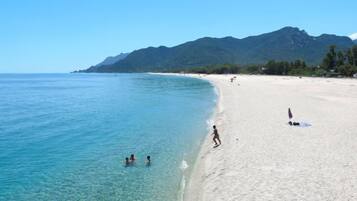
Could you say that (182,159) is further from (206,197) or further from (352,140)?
(352,140)

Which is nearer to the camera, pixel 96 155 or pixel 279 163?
pixel 279 163

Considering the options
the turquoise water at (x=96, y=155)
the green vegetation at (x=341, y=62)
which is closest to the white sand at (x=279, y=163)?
the turquoise water at (x=96, y=155)

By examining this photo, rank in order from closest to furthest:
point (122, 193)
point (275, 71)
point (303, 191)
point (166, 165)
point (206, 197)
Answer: point (303, 191)
point (206, 197)
point (122, 193)
point (166, 165)
point (275, 71)

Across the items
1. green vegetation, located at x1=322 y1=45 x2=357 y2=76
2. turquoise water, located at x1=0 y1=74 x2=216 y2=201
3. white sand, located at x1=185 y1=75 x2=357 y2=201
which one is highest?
green vegetation, located at x1=322 y1=45 x2=357 y2=76

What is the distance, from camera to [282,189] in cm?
1461

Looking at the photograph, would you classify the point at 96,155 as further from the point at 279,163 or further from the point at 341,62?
the point at 341,62

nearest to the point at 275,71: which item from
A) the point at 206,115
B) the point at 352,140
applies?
the point at 206,115

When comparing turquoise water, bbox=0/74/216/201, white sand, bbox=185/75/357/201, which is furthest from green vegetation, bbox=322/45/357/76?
white sand, bbox=185/75/357/201

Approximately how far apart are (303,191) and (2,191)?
13920mm

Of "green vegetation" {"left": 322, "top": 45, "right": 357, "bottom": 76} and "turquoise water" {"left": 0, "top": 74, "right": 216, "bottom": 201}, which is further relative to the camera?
"green vegetation" {"left": 322, "top": 45, "right": 357, "bottom": 76}

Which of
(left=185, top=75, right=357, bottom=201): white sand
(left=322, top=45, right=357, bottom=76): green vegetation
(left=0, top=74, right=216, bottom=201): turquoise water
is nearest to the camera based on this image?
(left=185, top=75, right=357, bottom=201): white sand

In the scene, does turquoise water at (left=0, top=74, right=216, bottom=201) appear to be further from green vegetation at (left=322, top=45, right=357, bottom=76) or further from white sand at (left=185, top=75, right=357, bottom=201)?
green vegetation at (left=322, top=45, right=357, bottom=76)

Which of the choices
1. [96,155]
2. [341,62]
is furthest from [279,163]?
[341,62]

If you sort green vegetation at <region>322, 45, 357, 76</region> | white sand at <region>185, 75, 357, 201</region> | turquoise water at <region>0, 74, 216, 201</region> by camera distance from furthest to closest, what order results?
green vegetation at <region>322, 45, 357, 76</region> → turquoise water at <region>0, 74, 216, 201</region> → white sand at <region>185, 75, 357, 201</region>
